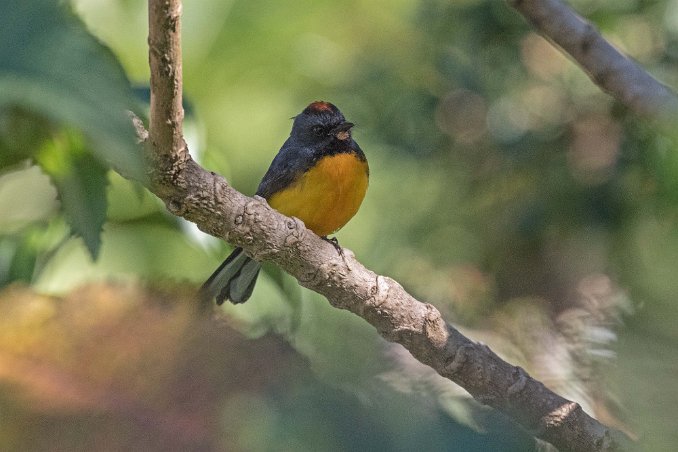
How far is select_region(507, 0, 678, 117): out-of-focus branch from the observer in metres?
1.64

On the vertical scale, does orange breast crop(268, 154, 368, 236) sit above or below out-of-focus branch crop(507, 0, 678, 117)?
below

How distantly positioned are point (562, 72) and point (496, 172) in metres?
0.42

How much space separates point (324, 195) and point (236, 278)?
22.8 inches

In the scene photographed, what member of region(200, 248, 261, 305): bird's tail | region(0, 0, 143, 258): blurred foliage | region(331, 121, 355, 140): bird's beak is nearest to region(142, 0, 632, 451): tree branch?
region(0, 0, 143, 258): blurred foliage

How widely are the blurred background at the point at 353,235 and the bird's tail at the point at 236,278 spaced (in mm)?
38

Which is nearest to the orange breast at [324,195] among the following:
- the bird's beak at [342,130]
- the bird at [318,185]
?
the bird at [318,185]

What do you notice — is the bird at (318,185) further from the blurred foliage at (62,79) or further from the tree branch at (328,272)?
the blurred foliage at (62,79)

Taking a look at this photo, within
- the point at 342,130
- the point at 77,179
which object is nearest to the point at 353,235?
the point at 342,130

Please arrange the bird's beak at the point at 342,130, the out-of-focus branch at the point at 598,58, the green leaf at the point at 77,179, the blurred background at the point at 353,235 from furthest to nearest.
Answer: the bird's beak at the point at 342,130, the out-of-focus branch at the point at 598,58, the green leaf at the point at 77,179, the blurred background at the point at 353,235

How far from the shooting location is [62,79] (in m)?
0.62

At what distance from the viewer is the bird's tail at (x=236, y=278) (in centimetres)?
210

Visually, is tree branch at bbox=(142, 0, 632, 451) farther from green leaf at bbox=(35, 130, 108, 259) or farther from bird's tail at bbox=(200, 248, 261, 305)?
bird's tail at bbox=(200, 248, 261, 305)

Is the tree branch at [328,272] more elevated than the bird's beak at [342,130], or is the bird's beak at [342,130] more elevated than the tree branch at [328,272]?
the bird's beak at [342,130]

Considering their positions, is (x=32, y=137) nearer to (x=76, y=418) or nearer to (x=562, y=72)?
(x=76, y=418)
